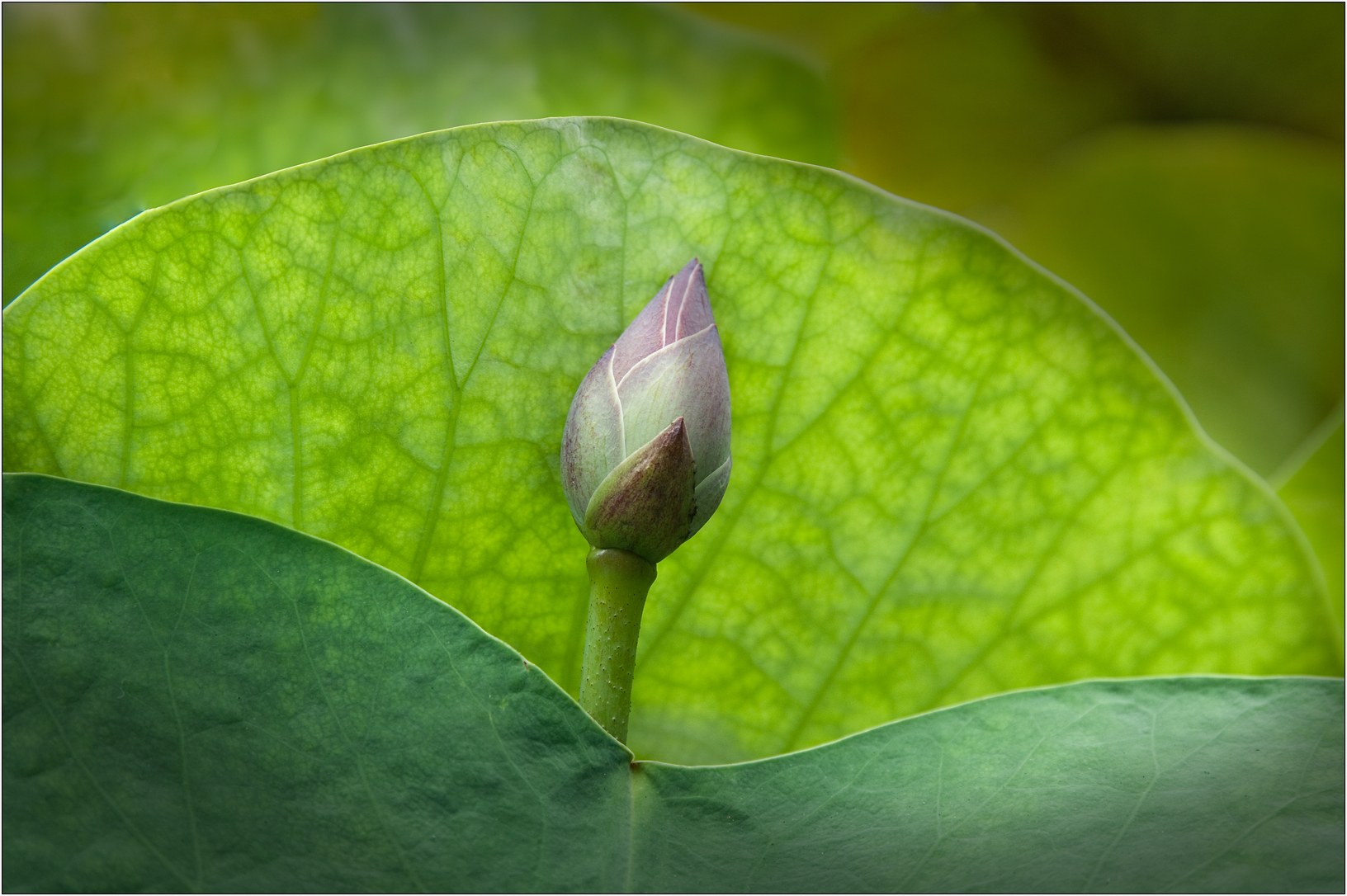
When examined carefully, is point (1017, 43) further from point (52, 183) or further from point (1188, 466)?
point (52, 183)

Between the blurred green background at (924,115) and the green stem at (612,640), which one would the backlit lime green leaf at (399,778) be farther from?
the blurred green background at (924,115)

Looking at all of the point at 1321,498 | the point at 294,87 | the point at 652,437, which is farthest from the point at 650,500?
the point at 1321,498

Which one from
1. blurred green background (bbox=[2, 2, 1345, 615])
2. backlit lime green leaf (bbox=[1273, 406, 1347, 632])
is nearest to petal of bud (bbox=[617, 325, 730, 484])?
blurred green background (bbox=[2, 2, 1345, 615])

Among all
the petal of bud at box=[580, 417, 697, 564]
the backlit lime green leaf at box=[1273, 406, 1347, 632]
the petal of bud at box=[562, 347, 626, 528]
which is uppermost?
the backlit lime green leaf at box=[1273, 406, 1347, 632]

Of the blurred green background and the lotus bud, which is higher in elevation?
the blurred green background

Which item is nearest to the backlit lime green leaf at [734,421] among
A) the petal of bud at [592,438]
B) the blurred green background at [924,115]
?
the petal of bud at [592,438]

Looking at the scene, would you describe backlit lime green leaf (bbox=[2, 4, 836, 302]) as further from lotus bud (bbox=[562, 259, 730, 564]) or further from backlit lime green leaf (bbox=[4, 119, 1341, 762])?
lotus bud (bbox=[562, 259, 730, 564])
